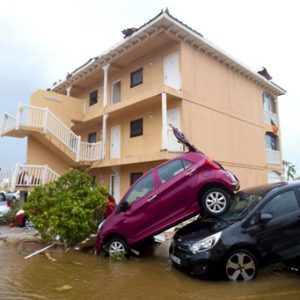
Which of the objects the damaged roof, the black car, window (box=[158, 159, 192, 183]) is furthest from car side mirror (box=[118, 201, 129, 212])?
the damaged roof

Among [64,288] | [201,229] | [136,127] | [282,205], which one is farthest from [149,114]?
[64,288]

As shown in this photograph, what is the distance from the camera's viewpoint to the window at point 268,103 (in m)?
22.4

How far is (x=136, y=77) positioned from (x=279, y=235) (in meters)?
13.3

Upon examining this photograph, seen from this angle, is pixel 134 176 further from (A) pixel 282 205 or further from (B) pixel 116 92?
(A) pixel 282 205

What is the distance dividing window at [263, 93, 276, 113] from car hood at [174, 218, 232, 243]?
17.2 meters

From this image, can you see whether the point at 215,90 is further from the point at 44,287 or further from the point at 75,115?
the point at 44,287

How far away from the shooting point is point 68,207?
9305 mm

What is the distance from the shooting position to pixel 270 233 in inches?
236

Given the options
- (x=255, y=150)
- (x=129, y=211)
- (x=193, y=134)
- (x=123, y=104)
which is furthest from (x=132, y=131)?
(x=129, y=211)

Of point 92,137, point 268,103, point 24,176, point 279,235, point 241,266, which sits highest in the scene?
Result: point 268,103

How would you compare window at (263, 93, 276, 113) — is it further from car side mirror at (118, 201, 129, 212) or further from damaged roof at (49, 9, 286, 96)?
car side mirror at (118, 201, 129, 212)

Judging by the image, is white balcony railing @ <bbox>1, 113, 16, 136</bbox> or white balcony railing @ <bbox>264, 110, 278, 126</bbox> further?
white balcony railing @ <bbox>264, 110, 278, 126</bbox>

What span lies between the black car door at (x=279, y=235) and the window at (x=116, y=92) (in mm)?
14043

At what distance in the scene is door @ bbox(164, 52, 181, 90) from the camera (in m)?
15.4
